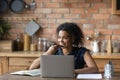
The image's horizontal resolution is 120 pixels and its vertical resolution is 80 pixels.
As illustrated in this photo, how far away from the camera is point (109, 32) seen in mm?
4707

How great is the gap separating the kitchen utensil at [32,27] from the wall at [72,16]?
6cm

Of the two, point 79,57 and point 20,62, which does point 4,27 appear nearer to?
point 20,62

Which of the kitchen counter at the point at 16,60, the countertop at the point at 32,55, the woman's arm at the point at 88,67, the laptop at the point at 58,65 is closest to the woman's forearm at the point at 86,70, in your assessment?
the woman's arm at the point at 88,67

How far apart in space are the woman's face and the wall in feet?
5.57

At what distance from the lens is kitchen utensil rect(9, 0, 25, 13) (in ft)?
15.8

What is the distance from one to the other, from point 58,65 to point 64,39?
22.5 inches

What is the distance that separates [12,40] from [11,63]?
1.66ft

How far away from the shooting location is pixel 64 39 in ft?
9.98

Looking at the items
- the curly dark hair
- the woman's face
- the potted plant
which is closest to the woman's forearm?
the woman's face

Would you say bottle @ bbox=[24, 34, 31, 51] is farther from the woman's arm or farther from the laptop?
the laptop

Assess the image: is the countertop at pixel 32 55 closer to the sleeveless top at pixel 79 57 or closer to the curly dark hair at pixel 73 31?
the curly dark hair at pixel 73 31

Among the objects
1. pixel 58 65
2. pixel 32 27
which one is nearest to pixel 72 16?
pixel 32 27

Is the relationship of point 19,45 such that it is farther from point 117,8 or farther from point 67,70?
point 67,70

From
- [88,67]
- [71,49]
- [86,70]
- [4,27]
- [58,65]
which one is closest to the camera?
[58,65]
